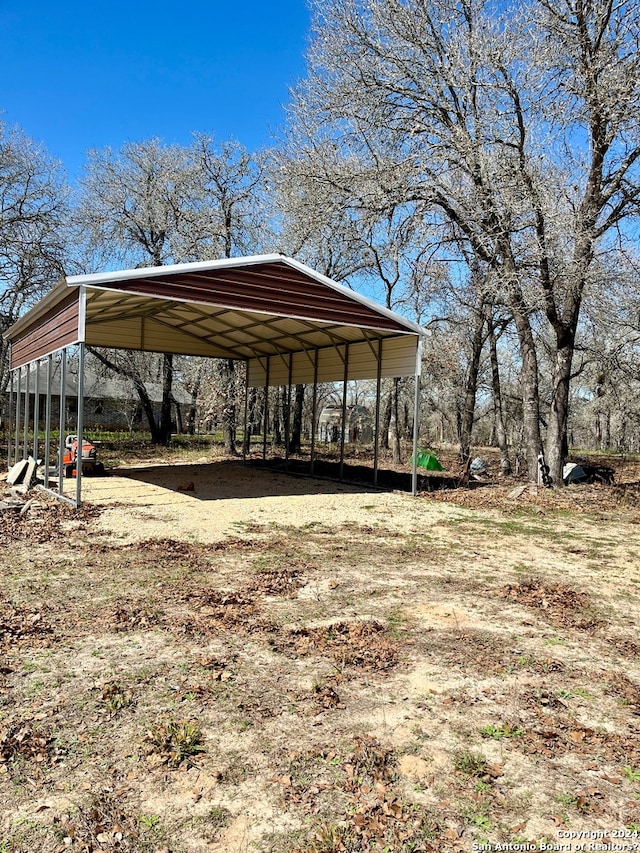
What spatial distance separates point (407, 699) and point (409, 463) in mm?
17448

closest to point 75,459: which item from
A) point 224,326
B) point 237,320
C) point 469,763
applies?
point 237,320

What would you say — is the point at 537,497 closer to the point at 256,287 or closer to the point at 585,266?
the point at 585,266

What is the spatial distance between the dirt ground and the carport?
4.32 metres

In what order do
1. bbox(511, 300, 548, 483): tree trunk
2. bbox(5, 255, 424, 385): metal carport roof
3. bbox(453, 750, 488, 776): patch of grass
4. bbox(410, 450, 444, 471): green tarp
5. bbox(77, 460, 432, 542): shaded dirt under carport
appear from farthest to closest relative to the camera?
bbox(410, 450, 444, 471): green tarp < bbox(511, 300, 548, 483): tree trunk < bbox(5, 255, 424, 385): metal carport roof < bbox(77, 460, 432, 542): shaded dirt under carport < bbox(453, 750, 488, 776): patch of grass

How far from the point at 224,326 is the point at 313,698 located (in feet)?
44.1

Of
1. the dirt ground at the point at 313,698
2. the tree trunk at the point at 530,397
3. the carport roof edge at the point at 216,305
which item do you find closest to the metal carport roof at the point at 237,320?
the carport roof edge at the point at 216,305

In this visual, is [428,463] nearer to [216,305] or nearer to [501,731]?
[216,305]

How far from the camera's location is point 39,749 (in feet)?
9.44

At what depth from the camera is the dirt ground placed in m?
2.43

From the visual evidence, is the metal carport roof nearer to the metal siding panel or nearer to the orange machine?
the metal siding panel

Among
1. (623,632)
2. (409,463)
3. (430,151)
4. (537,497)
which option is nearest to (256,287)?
(430,151)

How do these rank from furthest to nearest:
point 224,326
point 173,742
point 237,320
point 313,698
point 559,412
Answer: point 224,326 → point 237,320 → point 559,412 → point 313,698 → point 173,742

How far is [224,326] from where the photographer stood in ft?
52.5

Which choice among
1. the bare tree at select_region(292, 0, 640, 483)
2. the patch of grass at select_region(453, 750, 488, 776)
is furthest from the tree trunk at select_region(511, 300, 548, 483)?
the patch of grass at select_region(453, 750, 488, 776)
